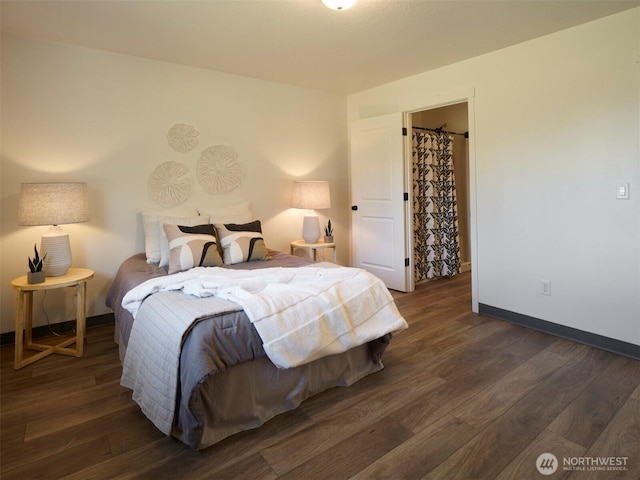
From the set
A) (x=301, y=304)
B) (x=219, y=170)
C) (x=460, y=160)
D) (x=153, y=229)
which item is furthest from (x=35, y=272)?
(x=460, y=160)

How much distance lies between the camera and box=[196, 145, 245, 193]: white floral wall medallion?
3660 mm

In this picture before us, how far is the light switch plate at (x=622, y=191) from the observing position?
A: 8.29 ft

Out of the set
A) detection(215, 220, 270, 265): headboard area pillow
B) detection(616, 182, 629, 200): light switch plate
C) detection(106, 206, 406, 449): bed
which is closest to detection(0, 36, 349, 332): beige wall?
detection(215, 220, 270, 265): headboard area pillow

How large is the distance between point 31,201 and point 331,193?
120 inches

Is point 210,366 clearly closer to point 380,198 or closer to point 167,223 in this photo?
point 167,223

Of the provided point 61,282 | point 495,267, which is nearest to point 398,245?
point 495,267

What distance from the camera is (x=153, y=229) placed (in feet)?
10.4

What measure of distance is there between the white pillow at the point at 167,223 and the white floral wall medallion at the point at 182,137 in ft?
2.40

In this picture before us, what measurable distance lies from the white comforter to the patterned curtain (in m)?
2.50

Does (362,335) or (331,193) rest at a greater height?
(331,193)

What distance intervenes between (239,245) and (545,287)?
8.47 ft

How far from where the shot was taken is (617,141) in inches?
101

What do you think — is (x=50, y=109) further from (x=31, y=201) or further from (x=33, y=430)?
(x=33, y=430)

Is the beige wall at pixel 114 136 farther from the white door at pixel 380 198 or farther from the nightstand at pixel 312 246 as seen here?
the white door at pixel 380 198
